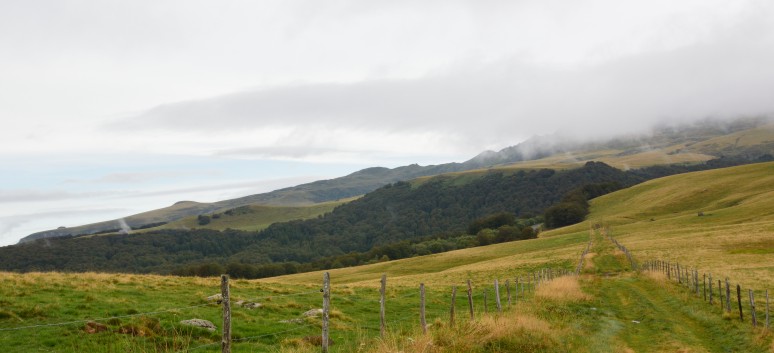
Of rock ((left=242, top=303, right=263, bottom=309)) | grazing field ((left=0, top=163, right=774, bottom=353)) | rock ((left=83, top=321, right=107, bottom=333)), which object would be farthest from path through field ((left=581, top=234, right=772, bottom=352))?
rock ((left=83, top=321, right=107, bottom=333))

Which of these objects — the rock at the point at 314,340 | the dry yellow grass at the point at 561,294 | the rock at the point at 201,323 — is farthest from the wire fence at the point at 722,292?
the rock at the point at 201,323

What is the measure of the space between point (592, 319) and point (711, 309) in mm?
7357

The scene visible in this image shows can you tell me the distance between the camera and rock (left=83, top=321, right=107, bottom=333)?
619 inches

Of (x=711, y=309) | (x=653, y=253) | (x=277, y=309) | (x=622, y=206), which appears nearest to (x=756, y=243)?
(x=653, y=253)

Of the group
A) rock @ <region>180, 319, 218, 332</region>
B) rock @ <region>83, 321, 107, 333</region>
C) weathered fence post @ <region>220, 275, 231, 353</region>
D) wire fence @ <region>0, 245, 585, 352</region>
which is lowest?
wire fence @ <region>0, 245, 585, 352</region>

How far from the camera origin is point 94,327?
16.1 metres

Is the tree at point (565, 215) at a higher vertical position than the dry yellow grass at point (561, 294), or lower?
lower

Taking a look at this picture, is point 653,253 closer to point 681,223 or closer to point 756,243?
point 756,243

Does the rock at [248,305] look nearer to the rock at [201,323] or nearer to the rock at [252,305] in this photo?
the rock at [252,305]

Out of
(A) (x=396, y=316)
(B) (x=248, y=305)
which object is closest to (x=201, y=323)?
(B) (x=248, y=305)

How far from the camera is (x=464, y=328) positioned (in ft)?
46.4

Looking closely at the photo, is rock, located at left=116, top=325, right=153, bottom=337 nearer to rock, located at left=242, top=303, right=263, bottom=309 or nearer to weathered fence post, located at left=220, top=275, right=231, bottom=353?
weathered fence post, located at left=220, top=275, right=231, bottom=353

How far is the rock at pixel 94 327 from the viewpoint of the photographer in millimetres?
15728

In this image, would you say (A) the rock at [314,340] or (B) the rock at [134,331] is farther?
(A) the rock at [314,340]
